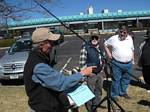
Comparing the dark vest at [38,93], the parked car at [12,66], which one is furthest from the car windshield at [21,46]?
the dark vest at [38,93]

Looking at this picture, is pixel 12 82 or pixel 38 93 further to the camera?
pixel 12 82

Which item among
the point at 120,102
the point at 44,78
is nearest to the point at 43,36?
the point at 44,78

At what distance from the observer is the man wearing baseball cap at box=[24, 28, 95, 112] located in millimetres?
4664

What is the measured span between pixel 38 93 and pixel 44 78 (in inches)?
8.8

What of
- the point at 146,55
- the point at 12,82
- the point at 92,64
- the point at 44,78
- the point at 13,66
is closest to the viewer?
the point at 44,78

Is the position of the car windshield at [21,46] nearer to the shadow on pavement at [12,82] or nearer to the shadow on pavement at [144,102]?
the shadow on pavement at [12,82]

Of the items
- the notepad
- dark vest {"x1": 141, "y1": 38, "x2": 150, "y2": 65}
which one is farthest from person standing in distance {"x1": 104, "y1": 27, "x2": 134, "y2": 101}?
the notepad

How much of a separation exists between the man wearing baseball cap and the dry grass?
17.1 feet

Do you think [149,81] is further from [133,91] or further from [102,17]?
[102,17]

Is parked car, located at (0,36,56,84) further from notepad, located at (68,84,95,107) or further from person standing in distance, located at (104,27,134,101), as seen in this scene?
notepad, located at (68,84,95,107)

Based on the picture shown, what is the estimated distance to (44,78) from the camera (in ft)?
15.3

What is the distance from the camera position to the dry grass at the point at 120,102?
1022cm

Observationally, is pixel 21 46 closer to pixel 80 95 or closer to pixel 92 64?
pixel 92 64

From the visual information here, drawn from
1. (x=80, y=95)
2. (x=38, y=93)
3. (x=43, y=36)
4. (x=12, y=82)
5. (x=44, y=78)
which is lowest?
(x=12, y=82)
